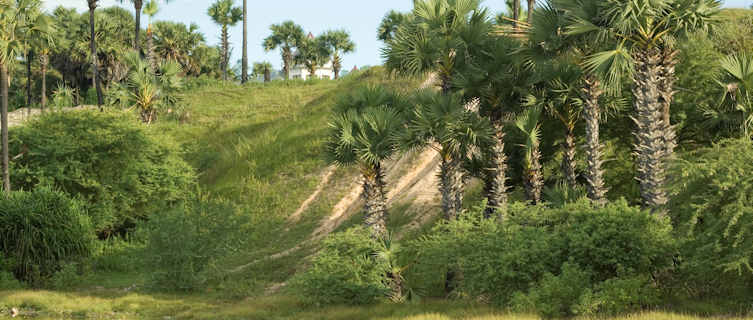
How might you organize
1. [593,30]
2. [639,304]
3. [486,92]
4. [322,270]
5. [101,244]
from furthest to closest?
[101,244] → [486,92] → [322,270] → [593,30] → [639,304]

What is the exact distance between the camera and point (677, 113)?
2550 centimetres

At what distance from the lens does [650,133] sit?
20438mm

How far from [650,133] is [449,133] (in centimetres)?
630

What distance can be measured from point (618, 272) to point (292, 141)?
115 ft

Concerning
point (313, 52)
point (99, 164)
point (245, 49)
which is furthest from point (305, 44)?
point (99, 164)

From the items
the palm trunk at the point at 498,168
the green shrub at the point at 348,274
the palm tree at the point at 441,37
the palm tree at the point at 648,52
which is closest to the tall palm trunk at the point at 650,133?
the palm tree at the point at 648,52

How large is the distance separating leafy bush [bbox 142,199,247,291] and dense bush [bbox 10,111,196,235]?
1019cm

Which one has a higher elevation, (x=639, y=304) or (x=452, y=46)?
(x=452, y=46)

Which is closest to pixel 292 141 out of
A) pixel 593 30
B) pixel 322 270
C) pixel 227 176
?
pixel 227 176

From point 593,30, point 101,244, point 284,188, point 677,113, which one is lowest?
point 101,244

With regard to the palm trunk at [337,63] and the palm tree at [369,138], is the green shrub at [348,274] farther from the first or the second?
the palm trunk at [337,63]

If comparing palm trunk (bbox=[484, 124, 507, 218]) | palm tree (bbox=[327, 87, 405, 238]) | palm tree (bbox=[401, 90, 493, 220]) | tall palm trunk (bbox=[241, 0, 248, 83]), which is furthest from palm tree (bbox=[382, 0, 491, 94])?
tall palm trunk (bbox=[241, 0, 248, 83])

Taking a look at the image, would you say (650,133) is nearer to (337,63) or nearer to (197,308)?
(197,308)

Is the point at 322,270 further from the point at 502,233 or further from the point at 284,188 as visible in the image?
the point at 284,188
